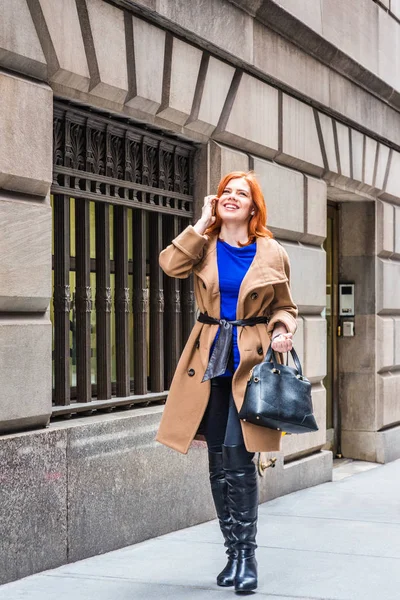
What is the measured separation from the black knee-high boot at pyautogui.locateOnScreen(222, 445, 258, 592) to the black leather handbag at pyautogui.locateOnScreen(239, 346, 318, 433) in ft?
0.68

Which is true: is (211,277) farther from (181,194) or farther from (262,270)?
(181,194)

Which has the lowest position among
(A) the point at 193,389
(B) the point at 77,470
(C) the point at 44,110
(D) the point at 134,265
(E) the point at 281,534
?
(E) the point at 281,534

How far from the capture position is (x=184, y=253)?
5289 mm

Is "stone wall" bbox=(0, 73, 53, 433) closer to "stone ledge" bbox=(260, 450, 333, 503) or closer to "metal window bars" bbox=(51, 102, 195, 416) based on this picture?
"metal window bars" bbox=(51, 102, 195, 416)

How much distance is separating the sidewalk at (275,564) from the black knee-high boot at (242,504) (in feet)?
0.41

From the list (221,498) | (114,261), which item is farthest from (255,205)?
(114,261)

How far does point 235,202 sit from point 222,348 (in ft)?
2.29

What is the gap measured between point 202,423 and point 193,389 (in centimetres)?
18

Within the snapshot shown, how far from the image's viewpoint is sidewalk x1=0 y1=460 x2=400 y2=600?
5.34 meters

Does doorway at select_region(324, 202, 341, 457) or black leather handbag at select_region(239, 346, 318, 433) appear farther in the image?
doorway at select_region(324, 202, 341, 457)

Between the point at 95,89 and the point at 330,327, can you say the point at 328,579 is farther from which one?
the point at 330,327

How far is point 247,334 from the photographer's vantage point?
5.24m

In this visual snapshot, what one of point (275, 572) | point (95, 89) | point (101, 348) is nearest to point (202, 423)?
point (275, 572)

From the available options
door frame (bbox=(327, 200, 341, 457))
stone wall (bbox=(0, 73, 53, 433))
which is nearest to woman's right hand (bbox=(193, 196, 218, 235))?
stone wall (bbox=(0, 73, 53, 433))
